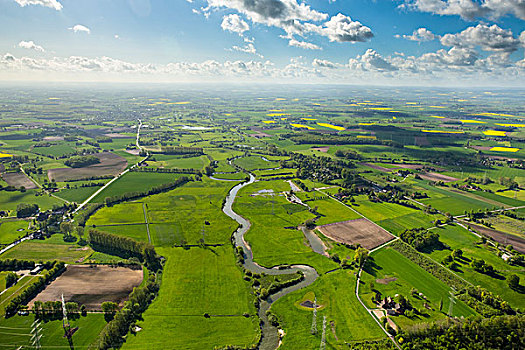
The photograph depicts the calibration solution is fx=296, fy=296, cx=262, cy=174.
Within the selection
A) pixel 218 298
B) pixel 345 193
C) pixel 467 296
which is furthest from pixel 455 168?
pixel 218 298

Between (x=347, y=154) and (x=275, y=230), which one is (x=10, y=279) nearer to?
(x=275, y=230)

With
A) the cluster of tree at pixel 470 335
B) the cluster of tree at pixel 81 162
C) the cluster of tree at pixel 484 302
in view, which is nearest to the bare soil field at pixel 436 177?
the cluster of tree at pixel 484 302

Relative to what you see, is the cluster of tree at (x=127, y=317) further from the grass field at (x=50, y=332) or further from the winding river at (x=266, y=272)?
the winding river at (x=266, y=272)

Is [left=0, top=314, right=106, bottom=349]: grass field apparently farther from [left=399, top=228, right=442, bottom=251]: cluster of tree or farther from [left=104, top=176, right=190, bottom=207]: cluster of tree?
[left=399, top=228, right=442, bottom=251]: cluster of tree

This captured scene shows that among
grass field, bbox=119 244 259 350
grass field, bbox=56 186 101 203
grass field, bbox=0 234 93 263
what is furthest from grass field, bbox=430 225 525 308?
grass field, bbox=56 186 101 203

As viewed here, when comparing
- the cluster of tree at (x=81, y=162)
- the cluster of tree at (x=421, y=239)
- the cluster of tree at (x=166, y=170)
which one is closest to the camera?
the cluster of tree at (x=421, y=239)

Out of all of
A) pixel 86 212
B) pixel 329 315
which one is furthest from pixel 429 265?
pixel 86 212

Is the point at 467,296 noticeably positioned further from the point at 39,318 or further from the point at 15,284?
the point at 15,284
